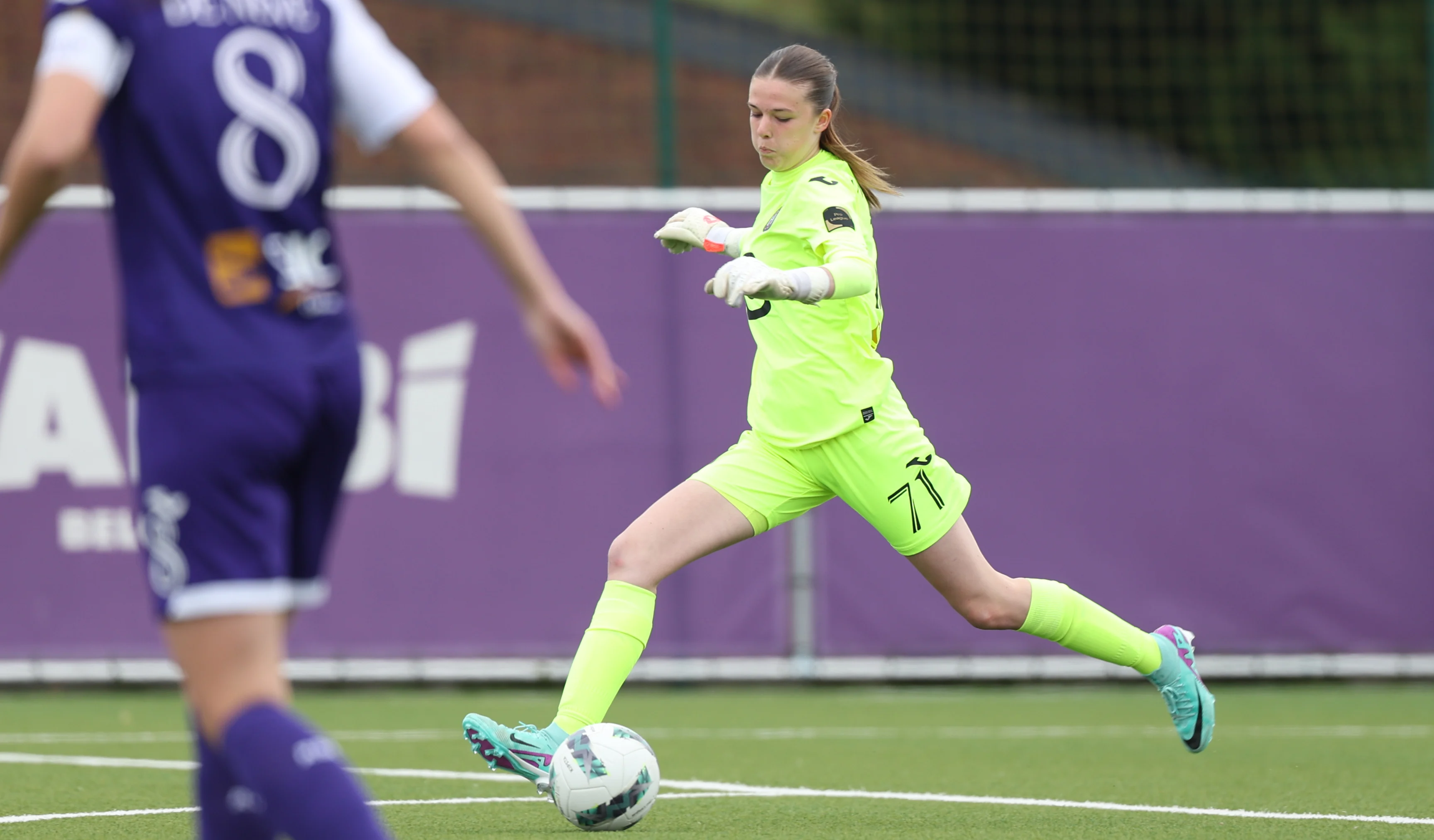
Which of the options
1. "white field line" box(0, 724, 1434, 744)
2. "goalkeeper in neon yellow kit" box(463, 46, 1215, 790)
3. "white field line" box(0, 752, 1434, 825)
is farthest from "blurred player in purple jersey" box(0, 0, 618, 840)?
"white field line" box(0, 724, 1434, 744)

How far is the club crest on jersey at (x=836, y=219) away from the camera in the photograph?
506 centimetres

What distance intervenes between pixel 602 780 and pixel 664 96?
19.9ft

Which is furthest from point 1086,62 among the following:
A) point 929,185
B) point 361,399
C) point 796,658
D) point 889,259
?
point 361,399

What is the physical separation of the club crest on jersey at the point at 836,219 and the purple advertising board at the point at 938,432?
4.21 meters

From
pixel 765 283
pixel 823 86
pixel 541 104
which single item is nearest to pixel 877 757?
pixel 823 86

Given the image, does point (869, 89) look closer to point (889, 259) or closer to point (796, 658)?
point (889, 259)

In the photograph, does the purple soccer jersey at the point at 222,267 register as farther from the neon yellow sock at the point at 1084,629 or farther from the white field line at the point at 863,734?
the white field line at the point at 863,734

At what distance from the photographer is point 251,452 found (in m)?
2.78

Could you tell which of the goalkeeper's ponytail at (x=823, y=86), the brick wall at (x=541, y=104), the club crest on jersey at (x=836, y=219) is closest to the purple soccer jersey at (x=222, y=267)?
the club crest on jersey at (x=836, y=219)

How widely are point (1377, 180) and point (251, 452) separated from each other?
1353 centimetres

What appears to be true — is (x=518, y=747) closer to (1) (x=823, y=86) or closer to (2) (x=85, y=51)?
(1) (x=823, y=86)

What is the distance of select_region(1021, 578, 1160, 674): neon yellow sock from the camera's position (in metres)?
5.45

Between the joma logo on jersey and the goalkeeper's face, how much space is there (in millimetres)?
4008

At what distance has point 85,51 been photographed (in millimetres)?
2756
